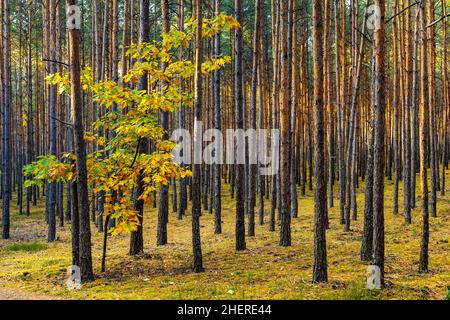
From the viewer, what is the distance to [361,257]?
32.1 feet

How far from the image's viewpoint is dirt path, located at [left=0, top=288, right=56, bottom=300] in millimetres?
7388

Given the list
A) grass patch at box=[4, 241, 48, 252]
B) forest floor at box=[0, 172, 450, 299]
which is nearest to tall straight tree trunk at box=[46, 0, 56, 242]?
forest floor at box=[0, 172, 450, 299]

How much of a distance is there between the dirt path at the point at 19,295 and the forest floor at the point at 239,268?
21 millimetres

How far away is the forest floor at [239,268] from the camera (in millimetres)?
7233

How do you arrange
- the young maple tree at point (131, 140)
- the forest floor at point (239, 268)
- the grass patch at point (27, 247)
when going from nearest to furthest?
the forest floor at point (239, 268) → the young maple tree at point (131, 140) → the grass patch at point (27, 247)

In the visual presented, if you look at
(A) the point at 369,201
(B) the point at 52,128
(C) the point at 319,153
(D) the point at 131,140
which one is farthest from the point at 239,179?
(B) the point at 52,128

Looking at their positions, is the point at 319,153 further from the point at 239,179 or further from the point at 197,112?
the point at 239,179

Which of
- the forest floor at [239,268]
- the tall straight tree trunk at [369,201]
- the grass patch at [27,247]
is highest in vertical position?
the tall straight tree trunk at [369,201]

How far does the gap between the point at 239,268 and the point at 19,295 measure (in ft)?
14.6

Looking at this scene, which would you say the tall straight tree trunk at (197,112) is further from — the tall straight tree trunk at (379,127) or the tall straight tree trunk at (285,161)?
the tall straight tree trunk at (285,161)

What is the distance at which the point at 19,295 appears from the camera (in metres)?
7.66

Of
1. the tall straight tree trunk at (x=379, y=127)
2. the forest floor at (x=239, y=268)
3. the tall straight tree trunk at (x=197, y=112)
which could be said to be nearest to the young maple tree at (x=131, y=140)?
the tall straight tree trunk at (x=197, y=112)

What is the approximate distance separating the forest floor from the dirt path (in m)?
0.02
